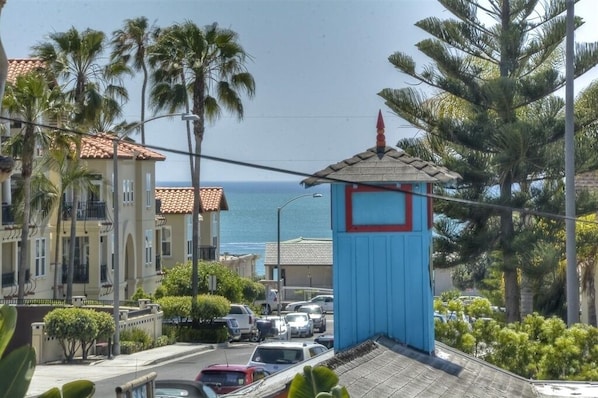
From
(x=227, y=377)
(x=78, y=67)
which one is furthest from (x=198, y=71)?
(x=227, y=377)

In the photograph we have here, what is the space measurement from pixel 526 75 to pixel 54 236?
83.6 feet

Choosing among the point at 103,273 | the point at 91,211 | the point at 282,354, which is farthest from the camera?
the point at 103,273

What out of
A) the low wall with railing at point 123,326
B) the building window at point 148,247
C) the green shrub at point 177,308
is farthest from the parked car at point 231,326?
the building window at point 148,247

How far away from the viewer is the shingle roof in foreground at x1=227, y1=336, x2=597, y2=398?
8.35m

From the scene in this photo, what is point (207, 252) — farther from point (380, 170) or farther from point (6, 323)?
point (6, 323)

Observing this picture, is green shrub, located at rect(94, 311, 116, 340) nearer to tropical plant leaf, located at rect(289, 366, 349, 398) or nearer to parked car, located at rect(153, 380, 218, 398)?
parked car, located at rect(153, 380, 218, 398)

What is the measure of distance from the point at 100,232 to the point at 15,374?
147 ft

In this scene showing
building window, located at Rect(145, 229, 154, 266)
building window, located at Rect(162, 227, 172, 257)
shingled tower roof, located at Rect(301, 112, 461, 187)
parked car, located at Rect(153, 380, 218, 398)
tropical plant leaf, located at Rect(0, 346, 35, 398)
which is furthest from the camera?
building window, located at Rect(162, 227, 172, 257)

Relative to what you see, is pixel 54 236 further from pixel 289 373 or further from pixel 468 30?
pixel 289 373

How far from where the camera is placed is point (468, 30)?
101 ft

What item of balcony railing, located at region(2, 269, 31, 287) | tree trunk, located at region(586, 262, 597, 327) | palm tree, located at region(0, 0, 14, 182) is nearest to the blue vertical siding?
palm tree, located at region(0, 0, 14, 182)

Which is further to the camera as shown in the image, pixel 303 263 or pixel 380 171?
pixel 303 263

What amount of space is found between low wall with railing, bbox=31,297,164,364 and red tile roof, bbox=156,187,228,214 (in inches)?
743

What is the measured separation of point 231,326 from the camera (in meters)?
45.4
